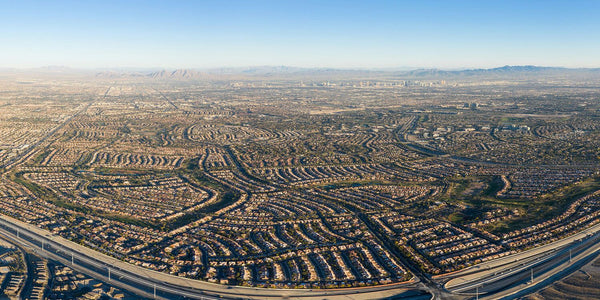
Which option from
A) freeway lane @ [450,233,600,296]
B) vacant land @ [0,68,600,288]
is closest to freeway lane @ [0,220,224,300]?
vacant land @ [0,68,600,288]

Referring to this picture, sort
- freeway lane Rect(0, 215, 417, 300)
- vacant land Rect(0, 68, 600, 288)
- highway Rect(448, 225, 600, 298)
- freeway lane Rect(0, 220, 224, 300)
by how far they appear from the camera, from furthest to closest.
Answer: vacant land Rect(0, 68, 600, 288) → highway Rect(448, 225, 600, 298) → freeway lane Rect(0, 220, 224, 300) → freeway lane Rect(0, 215, 417, 300)

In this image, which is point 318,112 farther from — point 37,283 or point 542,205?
point 37,283

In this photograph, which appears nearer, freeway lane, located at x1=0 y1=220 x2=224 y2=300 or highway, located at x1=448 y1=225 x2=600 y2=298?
freeway lane, located at x1=0 y1=220 x2=224 y2=300

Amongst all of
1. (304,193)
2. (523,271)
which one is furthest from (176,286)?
(523,271)

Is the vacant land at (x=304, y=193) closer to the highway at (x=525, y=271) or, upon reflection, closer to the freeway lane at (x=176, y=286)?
the freeway lane at (x=176, y=286)

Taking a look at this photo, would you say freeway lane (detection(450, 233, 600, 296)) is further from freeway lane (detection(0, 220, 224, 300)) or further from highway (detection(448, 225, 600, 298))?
freeway lane (detection(0, 220, 224, 300))

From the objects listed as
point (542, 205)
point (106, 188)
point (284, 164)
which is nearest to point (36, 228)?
point (106, 188)

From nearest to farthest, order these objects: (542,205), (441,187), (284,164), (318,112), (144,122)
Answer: (542,205)
(441,187)
(284,164)
(144,122)
(318,112)

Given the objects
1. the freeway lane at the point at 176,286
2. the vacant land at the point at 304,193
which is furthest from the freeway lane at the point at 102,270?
the vacant land at the point at 304,193

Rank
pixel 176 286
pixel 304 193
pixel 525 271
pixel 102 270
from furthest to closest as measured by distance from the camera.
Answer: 1. pixel 304 193
2. pixel 102 270
3. pixel 525 271
4. pixel 176 286

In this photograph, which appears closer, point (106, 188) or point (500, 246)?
point (500, 246)

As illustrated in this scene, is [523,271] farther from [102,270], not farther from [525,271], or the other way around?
[102,270]
